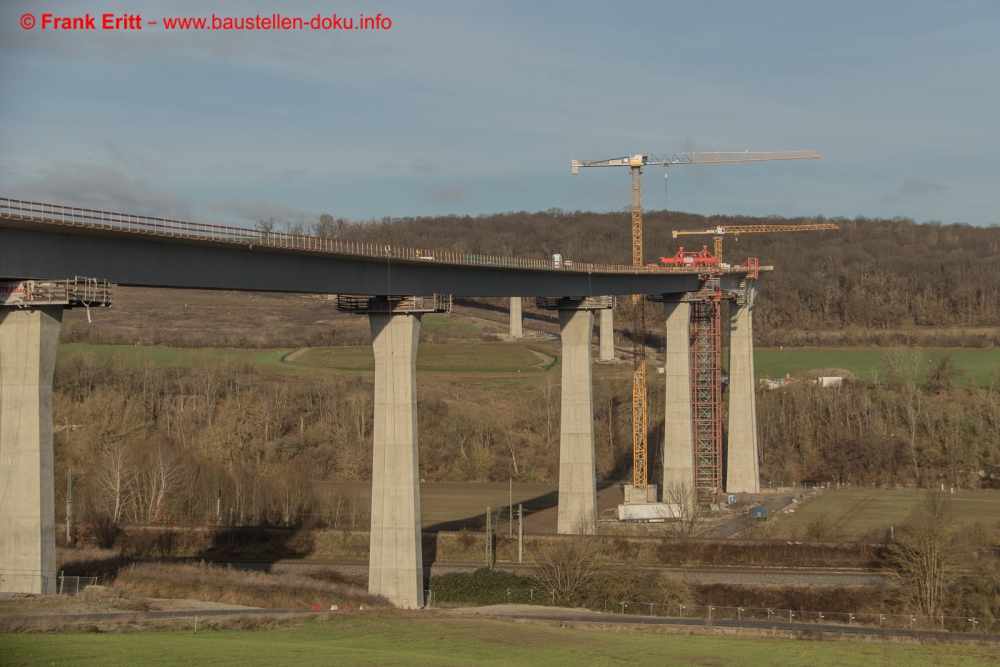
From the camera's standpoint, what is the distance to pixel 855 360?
15212 centimetres

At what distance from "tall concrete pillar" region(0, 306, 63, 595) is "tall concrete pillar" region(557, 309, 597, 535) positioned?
1670 inches

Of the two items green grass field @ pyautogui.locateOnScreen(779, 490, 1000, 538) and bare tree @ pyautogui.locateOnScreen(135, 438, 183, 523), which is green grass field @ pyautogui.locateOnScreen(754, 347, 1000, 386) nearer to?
green grass field @ pyautogui.locateOnScreen(779, 490, 1000, 538)

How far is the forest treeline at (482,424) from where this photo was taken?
357 feet

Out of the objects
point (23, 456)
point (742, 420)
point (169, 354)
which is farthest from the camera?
point (169, 354)

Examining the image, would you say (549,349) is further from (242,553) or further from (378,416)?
(378,416)

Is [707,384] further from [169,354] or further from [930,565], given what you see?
[169,354]

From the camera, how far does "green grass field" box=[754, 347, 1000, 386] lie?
452 ft

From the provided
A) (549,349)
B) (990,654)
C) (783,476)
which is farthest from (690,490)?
(549,349)

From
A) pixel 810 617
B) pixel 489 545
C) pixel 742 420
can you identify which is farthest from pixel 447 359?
pixel 810 617

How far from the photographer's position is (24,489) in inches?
1524

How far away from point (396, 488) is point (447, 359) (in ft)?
316

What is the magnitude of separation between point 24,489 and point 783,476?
304ft

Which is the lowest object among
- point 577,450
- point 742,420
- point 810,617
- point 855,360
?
point 810,617

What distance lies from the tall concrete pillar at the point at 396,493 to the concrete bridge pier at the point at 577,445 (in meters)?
21.1
